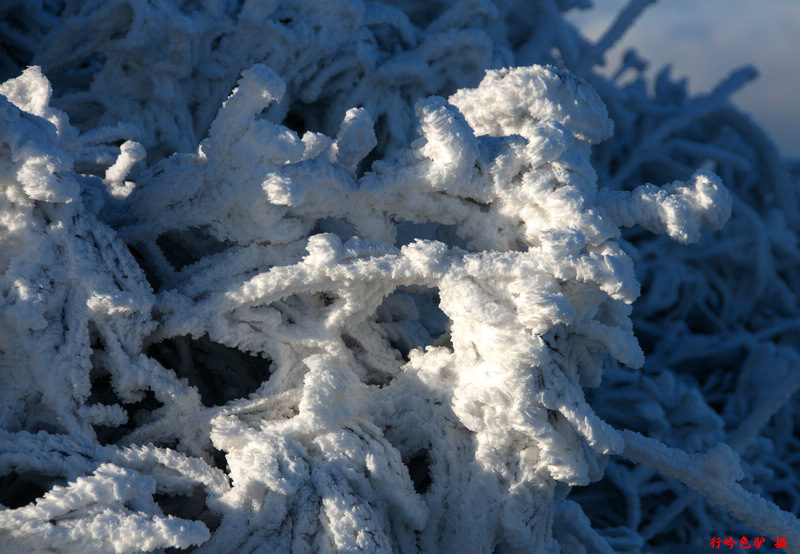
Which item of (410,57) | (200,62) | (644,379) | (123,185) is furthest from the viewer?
(644,379)

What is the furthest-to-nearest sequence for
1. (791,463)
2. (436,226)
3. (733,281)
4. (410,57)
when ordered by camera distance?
(733,281)
(791,463)
(410,57)
(436,226)

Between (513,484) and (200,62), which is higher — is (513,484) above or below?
above

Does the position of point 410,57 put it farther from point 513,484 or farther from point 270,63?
point 513,484

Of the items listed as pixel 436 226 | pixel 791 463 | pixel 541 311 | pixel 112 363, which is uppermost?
pixel 541 311

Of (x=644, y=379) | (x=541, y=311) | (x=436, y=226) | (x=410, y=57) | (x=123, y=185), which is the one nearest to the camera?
(x=541, y=311)

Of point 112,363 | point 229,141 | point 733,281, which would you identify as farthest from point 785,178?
point 112,363

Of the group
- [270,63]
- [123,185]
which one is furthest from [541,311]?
[270,63]

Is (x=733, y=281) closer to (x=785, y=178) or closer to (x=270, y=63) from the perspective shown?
(x=785, y=178)

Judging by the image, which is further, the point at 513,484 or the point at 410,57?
the point at 410,57

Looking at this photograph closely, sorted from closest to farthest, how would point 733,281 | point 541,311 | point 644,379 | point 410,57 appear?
point 541,311 < point 410,57 < point 644,379 < point 733,281
